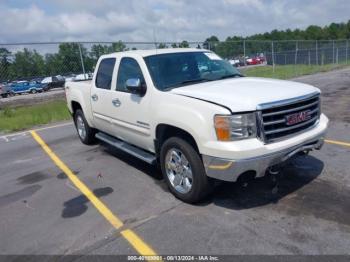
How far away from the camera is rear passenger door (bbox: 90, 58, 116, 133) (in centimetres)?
617

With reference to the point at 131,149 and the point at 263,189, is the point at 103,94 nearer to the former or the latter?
the point at 131,149

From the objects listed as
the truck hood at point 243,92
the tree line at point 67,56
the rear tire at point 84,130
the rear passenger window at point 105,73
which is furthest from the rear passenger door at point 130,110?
the tree line at point 67,56

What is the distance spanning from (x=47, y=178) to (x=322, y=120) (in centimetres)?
442

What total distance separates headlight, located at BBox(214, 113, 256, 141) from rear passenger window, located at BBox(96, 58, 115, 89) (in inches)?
113

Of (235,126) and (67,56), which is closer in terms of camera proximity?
(235,126)

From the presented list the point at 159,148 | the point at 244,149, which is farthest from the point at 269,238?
the point at 159,148

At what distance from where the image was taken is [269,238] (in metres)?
3.59

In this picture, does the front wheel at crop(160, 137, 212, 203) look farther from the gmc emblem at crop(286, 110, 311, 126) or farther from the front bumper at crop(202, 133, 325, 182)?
the gmc emblem at crop(286, 110, 311, 126)

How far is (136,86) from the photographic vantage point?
16.0 feet

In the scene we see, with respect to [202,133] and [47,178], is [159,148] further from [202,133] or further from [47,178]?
[47,178]

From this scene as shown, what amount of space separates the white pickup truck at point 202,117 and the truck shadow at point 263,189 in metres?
0.41

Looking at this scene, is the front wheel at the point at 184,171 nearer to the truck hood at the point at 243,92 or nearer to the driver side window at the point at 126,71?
the truck hood at the point at 243,92

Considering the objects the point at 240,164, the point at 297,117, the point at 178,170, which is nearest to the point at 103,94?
the point at 178,170

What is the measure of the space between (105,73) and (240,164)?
355cm
